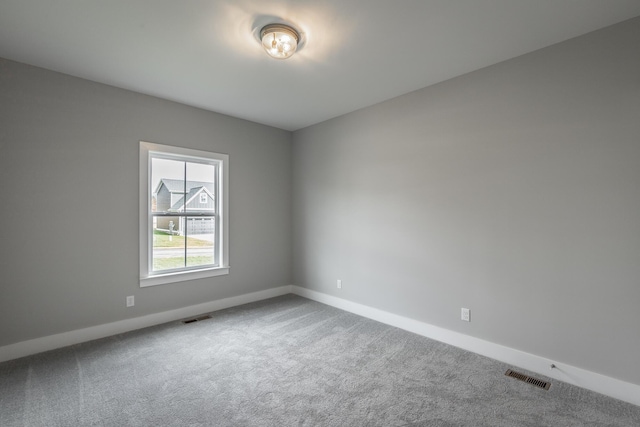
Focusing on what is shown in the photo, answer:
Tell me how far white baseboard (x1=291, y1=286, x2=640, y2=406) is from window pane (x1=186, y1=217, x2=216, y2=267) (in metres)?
2.10

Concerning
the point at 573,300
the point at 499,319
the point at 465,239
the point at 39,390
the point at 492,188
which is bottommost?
the point at 39,390

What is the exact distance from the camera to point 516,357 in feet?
8.54

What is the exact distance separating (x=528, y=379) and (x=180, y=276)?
3.72m

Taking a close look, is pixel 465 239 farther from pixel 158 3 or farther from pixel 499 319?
pixel 158 3

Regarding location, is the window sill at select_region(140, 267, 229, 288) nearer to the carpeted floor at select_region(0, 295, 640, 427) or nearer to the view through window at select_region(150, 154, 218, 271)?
the view through window at select_region(150, 154, 218, 271)

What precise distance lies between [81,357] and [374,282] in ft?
10.1

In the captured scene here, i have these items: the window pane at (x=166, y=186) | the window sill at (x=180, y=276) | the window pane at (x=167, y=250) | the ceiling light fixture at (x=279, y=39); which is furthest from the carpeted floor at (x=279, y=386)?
the ceiling light fixture at (x=279, y=39)

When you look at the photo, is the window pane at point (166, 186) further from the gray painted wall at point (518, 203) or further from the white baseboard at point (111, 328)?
the gray painted wall at point (518, 203)

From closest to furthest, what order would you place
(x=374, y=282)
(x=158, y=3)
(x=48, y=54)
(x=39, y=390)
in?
(x=158, y=3) < (x=39, y=390) < (x=48, y=54) < (x=374, y=282)

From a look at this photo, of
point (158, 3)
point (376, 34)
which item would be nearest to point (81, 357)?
point (158, 3)

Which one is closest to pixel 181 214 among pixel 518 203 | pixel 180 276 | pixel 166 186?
pixel 166 186

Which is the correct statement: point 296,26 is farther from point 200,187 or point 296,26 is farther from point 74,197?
point 74,197

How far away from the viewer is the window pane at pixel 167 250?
3613mm

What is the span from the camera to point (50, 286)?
286 centimetres
